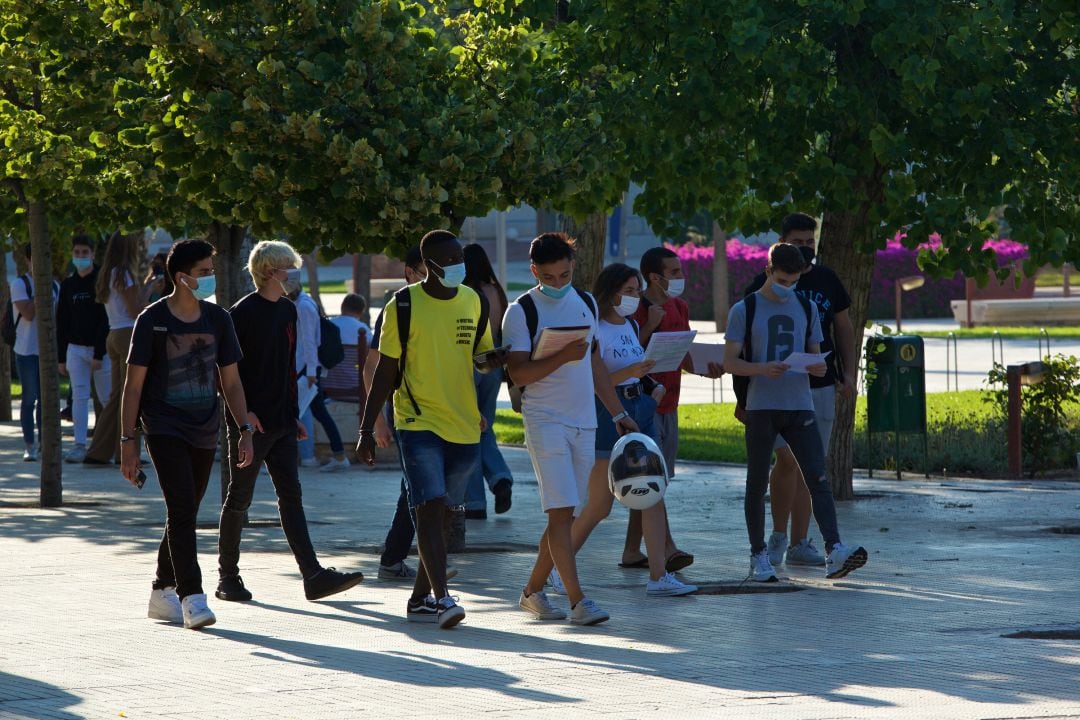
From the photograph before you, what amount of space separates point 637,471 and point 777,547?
5.75ft

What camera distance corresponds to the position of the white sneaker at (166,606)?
8117mm

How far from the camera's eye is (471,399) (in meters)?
7.97

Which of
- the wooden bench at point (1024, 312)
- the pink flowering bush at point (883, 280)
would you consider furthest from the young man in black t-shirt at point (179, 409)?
the pink flowering bush at point (883, 280)

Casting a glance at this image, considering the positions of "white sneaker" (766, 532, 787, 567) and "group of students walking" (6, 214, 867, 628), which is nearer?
"group of students walking" (6, 214, 867, 628)

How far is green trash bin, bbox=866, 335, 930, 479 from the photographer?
1398 centimetres

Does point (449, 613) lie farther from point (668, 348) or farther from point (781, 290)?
point (781, 290)

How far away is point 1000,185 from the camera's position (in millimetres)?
11844

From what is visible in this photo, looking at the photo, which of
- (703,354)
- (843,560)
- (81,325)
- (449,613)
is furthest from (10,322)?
(449,613)

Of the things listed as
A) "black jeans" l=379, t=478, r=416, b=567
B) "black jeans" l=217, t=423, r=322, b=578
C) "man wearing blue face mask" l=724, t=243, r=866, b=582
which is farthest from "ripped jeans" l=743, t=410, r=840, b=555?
"black jeans" l=217, t=423, r=322, b=578

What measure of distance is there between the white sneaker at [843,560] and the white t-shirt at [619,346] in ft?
4.35

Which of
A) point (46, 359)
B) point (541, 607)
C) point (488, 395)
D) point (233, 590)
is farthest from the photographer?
point (46, 359)

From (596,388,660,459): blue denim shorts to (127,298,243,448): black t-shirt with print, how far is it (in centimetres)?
193

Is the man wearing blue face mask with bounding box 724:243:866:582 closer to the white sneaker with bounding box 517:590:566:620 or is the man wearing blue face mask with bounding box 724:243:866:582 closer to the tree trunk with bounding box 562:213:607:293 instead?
the white sneaker with bounding box 517:590:566:620

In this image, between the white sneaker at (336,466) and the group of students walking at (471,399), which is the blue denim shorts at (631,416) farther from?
the white sneaker at (336,466)
